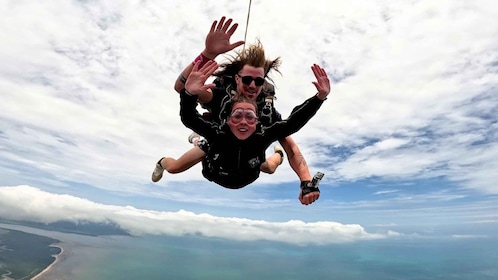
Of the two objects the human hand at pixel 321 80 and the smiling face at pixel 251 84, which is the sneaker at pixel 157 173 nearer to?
the smiling face at pixel 251 84

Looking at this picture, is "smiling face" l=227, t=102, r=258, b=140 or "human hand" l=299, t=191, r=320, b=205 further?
"human hand" l=299, t=191, r=320, b=205

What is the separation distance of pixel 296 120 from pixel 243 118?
0.76 metres

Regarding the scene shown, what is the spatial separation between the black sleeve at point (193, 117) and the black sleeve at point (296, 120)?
0.77m

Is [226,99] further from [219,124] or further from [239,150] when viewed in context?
[239,150]

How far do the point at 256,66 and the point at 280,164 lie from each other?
217cm

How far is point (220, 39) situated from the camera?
4.05 meters

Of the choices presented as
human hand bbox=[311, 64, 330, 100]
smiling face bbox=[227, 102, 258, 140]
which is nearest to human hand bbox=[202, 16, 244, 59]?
smiling face bbox=[227, 102, 258, 140]

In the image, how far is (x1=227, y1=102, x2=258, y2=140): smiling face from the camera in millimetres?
4336

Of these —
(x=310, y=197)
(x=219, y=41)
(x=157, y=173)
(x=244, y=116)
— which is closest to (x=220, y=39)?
(x=219, y=41)

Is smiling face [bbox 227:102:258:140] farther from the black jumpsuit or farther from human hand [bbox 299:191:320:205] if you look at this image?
human hand [bbox 299:191:320:205]

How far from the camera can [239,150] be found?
15.6ft

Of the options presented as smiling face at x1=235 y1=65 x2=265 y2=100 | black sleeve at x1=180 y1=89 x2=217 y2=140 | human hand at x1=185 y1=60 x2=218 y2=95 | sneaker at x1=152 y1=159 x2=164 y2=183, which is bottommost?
sneaker at x1=152 y1=159 x2=164 y2=183

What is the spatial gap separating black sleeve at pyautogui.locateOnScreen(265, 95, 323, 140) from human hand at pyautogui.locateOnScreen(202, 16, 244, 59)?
1.19 m

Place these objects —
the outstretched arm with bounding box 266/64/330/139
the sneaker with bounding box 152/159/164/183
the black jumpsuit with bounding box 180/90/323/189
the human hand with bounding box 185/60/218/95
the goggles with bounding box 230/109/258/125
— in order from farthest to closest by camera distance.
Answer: the sneaker with bounding box 152/159/164/183 < the black jumpsuit with bounding box 180/90/323/189 < the outstretched arm with bounding box 266/64/330/139 < the goggles with bounding box 230/109/258/125 < the human hand with bounding box 185/60/218/95
